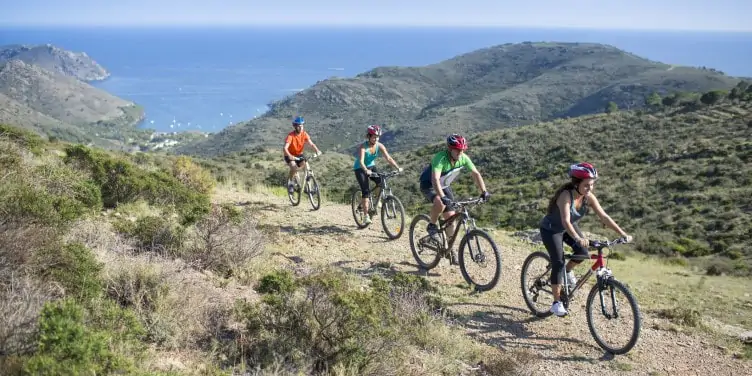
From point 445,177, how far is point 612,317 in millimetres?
2747

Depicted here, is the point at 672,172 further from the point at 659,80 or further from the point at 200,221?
the point at 659,80

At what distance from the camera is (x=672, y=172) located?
85.6 ft

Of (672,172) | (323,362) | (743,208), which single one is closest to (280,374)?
(323,362)

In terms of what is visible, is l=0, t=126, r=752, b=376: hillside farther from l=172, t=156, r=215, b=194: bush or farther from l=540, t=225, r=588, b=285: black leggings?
l=172, t=156, r=215, b=194: bush

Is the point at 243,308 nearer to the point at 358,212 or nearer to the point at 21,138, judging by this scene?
the point at 358,212

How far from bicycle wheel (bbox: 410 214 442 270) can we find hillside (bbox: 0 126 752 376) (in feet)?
0.63

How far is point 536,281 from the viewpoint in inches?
238

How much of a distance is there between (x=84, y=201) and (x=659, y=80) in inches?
5216

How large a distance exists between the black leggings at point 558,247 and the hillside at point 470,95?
77.5 metres

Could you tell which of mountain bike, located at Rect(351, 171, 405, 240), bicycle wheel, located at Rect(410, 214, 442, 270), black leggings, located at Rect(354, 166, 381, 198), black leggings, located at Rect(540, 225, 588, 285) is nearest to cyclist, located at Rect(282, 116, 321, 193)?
black leggings, located at Rect(354, 166, 381, 198)

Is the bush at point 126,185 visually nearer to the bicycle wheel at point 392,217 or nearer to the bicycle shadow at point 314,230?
the bicycle shadow at point 314,230

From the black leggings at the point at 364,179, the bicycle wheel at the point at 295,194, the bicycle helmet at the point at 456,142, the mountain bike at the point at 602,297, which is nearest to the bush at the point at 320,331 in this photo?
the mountain bike at the point at 602,297

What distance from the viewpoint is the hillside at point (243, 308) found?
142 inches

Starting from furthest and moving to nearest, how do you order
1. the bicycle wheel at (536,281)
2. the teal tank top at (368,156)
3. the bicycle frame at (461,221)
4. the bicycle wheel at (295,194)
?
the bicycle wheel at (295,194)
the teal tank top at (368,156)
the bicycle frame at (461,221)
the bicycle wheel at (536,281)
